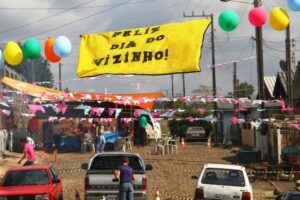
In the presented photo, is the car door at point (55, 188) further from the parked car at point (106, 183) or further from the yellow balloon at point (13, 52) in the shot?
the yellow balloon at point (13, 52)

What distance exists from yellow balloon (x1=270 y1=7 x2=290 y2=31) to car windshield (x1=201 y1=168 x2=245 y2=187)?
4.28 meters

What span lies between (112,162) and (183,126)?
136 ft

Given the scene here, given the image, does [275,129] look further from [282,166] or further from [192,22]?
[192,22]

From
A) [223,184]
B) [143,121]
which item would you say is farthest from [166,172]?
[143,121]

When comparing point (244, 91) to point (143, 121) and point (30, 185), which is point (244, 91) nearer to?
point (143, 121)

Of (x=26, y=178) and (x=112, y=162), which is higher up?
(x=112, y=162)

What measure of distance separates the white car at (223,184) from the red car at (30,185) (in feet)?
12.3

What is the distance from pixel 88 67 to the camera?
57.3 ft

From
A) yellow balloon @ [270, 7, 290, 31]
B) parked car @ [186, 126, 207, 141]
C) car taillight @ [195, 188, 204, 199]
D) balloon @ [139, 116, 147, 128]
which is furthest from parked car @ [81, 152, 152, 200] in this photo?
parked car @ [186, 126, 207, 141]

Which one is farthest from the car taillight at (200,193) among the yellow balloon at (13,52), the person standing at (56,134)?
the person standing at (56,134)

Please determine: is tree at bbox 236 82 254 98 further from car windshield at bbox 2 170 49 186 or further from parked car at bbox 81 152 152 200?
car windshield at bbox 2 170 49 186

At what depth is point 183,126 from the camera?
5738 centimetres

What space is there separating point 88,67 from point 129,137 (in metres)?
18.1

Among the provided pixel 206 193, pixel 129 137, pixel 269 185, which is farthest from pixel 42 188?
pixel 129 137
